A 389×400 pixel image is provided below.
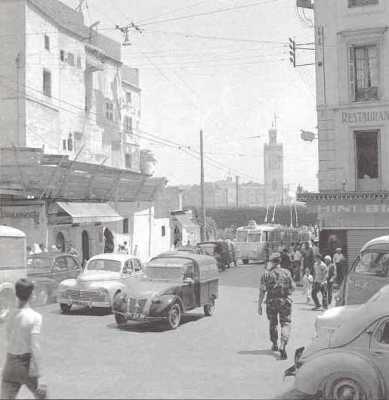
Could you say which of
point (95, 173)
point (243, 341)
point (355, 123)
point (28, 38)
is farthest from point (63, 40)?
point (243, 341)

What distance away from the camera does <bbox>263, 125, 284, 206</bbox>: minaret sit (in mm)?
163125

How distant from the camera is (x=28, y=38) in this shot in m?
31.2

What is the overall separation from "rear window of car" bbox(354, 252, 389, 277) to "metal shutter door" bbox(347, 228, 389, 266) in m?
13.6

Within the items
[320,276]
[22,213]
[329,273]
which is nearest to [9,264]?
[320,276]

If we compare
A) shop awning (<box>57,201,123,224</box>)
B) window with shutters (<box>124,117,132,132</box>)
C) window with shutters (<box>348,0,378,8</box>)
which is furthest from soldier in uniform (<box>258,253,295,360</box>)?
window with shutters (<box>124,117,132,132</box>)

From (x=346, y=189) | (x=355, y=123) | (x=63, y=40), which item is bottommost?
(x=346, y=189)

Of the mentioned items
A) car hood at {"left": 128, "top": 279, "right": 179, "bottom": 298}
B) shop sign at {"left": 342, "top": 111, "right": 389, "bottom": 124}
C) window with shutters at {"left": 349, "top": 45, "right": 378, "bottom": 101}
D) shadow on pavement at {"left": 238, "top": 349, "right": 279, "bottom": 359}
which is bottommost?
shadow on pavement at {"left": 238, "top": 349, "right": 279, "bottom": 359}

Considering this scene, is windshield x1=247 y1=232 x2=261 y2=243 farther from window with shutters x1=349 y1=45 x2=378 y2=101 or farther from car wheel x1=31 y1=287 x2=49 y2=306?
car wheel x1=31 y1=287 x2=49 y2=306

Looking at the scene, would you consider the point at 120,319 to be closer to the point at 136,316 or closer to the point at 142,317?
the point at 136,316

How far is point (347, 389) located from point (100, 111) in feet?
112

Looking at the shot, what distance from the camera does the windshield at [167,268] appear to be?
15.8 metres

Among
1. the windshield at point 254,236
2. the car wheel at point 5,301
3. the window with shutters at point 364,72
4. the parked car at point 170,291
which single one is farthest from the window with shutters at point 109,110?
the car wheel at point 5,301

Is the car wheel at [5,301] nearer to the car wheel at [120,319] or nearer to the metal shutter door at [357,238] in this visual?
the car wheel at [120,319]

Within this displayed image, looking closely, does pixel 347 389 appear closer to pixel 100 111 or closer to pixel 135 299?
pixel 135 299
